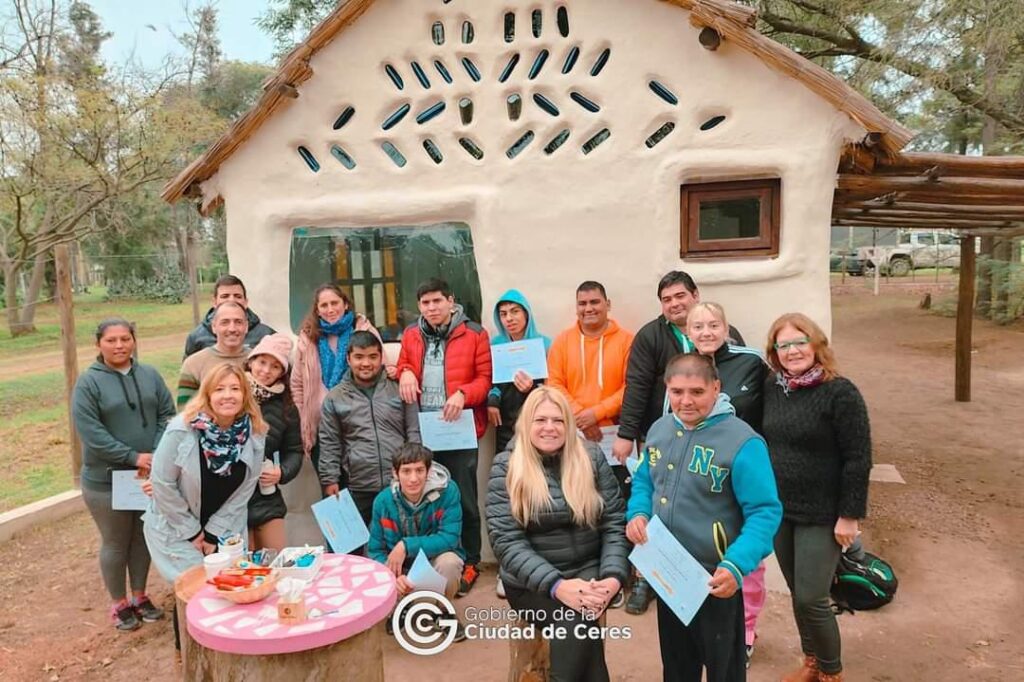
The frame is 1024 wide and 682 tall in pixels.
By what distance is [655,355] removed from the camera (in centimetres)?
384

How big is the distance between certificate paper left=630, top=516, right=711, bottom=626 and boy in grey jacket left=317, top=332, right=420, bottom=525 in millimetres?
1875

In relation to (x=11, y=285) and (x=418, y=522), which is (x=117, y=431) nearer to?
(x=418, y=522)

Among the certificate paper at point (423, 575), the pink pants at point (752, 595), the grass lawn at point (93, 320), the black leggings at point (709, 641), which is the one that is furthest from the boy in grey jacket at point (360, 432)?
the grass lawn at point (93, 320)

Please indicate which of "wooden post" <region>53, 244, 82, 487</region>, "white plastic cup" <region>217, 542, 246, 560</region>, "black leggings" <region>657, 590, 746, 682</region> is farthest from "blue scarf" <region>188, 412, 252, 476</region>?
"wooden post" <region>53, 244, 82, 487</region>

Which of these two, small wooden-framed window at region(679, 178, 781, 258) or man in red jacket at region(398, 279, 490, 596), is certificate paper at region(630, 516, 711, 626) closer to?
man in red jacket at region(398, 279, 490, 596)

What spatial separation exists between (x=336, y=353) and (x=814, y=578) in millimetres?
2868

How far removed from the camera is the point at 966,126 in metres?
18.0

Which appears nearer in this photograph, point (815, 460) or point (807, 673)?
point (815, 460)

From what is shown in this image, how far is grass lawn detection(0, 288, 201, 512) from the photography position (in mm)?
7008

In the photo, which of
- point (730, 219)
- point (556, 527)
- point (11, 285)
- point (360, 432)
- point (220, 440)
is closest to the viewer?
point (556, 527)

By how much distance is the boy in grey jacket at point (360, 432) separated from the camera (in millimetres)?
4117

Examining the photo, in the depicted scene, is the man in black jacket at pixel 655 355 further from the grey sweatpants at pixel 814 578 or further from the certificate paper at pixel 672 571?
the certificate paper at pixel 672 571

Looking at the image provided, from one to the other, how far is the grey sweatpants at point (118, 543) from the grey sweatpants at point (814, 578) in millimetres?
3525

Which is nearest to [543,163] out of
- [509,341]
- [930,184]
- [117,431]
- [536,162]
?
[536,162]
